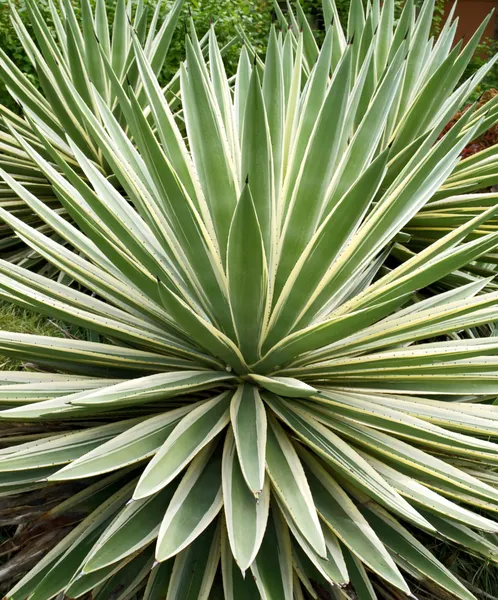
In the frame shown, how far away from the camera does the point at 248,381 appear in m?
1.81

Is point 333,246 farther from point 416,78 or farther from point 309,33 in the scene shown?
point 309,33

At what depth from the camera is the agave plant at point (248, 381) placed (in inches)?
58.6

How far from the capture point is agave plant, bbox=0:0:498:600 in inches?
58.6

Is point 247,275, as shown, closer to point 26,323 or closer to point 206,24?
point 26,323

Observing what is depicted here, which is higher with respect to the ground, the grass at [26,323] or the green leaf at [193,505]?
the green leaf at [193,505]

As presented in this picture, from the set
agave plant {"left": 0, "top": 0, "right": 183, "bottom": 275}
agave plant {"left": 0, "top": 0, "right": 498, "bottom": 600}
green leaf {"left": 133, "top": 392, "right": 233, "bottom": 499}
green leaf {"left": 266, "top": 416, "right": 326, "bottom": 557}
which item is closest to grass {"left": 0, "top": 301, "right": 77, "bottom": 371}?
agave plant {"left": 0, "top": 0, "right": 183, "bottom": 275}

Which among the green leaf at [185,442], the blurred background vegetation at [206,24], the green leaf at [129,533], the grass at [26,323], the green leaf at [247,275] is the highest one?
the blurred background vegetation at [206,24]

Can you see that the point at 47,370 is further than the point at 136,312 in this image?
Yes

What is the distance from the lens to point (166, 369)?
1.87 m

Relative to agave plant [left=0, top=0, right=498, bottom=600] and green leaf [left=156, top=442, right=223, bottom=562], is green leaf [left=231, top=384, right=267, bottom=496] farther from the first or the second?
green leaf [left=156, top=442, right=223, bottom=562]

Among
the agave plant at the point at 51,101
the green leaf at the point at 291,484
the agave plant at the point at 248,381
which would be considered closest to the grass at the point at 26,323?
the agave plant at the point at 51,101

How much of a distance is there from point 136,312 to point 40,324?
119cm

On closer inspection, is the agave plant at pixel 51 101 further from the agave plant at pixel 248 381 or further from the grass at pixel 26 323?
the agave plant at pixel 248 381

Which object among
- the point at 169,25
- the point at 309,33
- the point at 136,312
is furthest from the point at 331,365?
the point at 169,25
